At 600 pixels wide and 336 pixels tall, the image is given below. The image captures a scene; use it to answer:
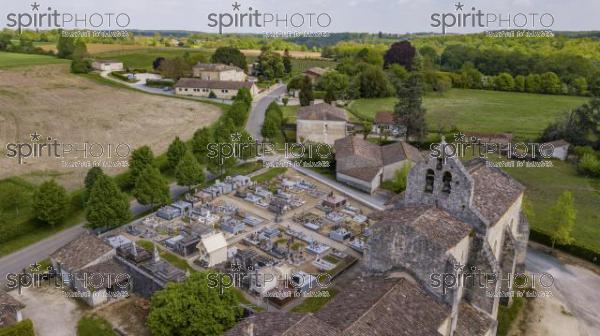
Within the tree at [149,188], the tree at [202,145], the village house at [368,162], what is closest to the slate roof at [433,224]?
the village house at [368,162]

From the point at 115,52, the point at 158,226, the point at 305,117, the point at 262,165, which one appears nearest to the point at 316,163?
the point at 262,165

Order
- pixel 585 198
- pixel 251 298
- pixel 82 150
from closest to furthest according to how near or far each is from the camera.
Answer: pixel 251 298
pixel 585 198
pixel 82 150

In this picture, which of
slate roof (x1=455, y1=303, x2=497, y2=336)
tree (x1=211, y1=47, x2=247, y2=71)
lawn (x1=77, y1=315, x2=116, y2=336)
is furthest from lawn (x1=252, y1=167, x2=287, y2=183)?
tree (x1=211, y1=47, x2=247, y2=71)

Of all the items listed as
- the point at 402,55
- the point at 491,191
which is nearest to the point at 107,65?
the point at 402,55

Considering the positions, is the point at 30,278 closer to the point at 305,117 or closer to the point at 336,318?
the point at 336,318

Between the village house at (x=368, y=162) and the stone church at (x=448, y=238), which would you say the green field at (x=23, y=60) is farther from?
the stone church at (x=448, y=238)

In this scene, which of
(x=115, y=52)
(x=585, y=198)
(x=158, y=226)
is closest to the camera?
(x=158, y=226)
